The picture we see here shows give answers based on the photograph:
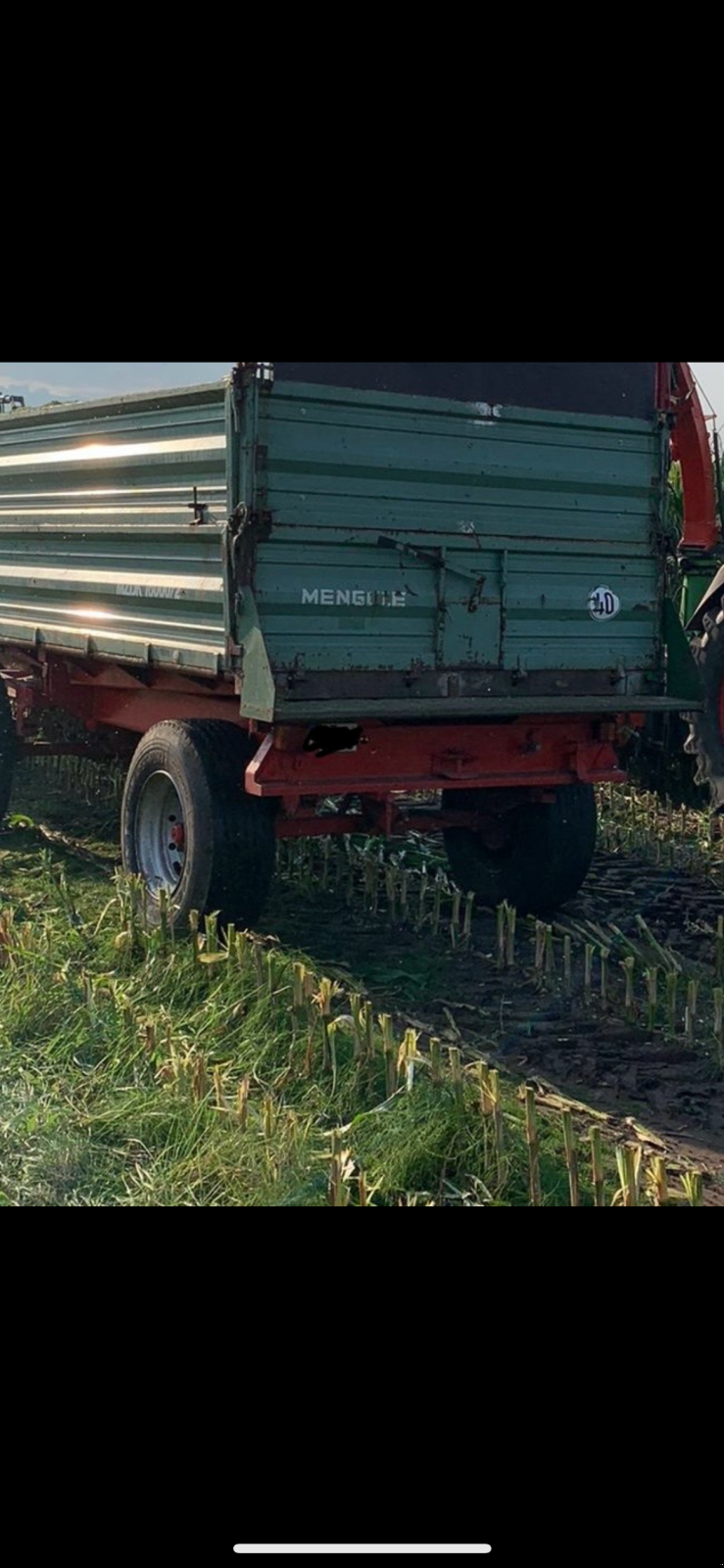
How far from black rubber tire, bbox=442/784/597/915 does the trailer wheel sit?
47.4 inches

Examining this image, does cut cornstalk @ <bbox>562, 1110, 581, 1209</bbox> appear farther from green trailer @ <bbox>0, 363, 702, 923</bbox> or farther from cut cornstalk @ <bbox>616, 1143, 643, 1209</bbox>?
green trailer @ <bbox>0, 363, 702, 923</bbox>

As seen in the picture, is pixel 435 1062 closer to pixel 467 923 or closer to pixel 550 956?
pixel 550 956

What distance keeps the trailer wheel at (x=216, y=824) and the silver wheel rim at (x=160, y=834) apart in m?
0.08

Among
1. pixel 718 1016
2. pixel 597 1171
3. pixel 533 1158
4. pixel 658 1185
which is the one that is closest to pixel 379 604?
pixel 718 1016

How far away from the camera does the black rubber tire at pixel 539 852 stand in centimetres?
686

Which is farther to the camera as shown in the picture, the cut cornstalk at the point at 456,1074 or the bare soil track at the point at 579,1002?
the bare soil track at the point at 579,1002

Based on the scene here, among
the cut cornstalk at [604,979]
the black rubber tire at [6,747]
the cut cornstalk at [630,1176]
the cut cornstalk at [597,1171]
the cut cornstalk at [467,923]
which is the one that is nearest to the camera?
the cut cornstalk at [630,1176]

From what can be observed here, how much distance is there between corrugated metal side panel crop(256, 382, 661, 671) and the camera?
222 inches

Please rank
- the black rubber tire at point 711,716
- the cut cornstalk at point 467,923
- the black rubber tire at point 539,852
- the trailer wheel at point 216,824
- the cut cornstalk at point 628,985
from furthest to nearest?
the black rubber tire at point 711,716
the black rubber tire at point 539,852
the cut cornstalk at point 467,923
the trailer wheel at point 216,824
the cut cornstalk at point 628,985

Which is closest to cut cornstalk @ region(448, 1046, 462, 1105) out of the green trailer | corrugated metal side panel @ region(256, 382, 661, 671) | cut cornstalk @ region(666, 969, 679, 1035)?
cut cornstalk @ region(666, 969, 679, 1035)

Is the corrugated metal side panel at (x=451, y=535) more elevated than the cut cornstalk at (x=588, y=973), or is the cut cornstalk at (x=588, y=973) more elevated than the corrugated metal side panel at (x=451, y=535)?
the corrugated metal side panel at (x=451, y=535)

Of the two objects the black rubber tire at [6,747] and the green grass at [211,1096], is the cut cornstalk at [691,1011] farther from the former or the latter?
the black rubber tire at [6,747]

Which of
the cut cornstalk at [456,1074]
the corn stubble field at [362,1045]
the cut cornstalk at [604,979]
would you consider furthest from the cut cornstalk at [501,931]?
the cut cornstalk at [456,1074]

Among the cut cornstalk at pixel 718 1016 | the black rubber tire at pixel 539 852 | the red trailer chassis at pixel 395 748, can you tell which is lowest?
the cut cornstalk at pixel 718 1016
